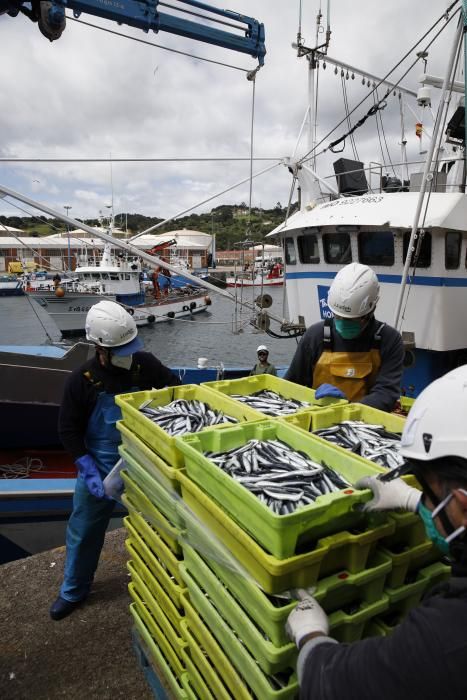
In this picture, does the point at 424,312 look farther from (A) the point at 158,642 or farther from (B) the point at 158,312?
(B) the point at 158,312

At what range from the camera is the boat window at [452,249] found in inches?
294

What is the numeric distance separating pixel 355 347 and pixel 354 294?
0.45 meters

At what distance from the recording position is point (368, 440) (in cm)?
210

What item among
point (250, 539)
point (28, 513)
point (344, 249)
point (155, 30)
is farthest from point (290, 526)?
point (344, 249)

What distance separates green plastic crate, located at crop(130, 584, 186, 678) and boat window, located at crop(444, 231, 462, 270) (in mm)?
7087

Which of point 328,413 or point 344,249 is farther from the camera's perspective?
point 344,249

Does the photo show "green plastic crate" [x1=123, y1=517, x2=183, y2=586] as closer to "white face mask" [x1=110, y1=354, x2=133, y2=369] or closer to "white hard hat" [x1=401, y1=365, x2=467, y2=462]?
"white face mask" [x1=110, y1=354, x2=133, y2=369]

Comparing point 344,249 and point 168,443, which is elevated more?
point 344,249

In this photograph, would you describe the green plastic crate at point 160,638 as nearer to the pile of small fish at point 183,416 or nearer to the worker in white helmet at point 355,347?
the pile of small fish at point 183,416

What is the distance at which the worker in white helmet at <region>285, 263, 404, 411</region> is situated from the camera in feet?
10.3

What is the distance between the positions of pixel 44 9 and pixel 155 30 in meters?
1.65

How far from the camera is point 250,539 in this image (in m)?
1.47

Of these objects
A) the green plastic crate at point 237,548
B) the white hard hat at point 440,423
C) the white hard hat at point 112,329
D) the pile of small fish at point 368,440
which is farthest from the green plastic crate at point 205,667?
the white hard hat at point 112,329

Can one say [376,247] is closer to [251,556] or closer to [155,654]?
[155,654]
